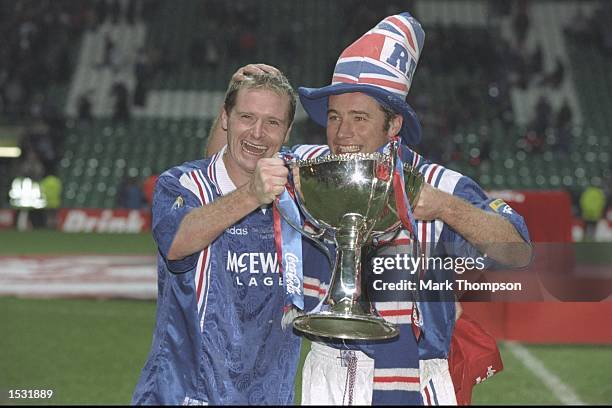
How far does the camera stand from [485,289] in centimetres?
291

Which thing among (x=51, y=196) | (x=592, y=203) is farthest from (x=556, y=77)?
(x=51, y=196)

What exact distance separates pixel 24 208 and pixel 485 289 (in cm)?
2152

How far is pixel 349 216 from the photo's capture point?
2.48 metres

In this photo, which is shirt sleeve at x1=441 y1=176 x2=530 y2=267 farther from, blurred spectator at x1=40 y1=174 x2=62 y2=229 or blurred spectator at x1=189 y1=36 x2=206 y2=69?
blurred spectator at x1=189 y1=36 x2=206 y2=69

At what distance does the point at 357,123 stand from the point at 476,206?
1.45ft

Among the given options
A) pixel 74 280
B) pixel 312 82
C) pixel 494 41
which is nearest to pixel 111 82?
pixel 312 82

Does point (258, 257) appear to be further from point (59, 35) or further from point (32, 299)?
point (59, 35)

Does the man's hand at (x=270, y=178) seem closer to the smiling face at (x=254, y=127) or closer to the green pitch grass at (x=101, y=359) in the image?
the smiling face at (x=254, y=127)

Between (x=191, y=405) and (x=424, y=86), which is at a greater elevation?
(x=424, y=86)

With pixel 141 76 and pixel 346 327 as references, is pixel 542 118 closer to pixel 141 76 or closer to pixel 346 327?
pixel 141 76

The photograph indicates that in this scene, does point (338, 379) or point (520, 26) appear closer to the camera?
point (338, 379)

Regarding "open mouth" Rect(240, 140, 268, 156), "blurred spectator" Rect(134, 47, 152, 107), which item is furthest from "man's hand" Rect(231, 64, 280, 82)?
"blurred spectator" Rect(134, 47, 152, 107)

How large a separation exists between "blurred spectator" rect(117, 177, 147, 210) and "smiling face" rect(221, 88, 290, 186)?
66.7 feet

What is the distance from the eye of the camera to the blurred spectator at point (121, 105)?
2731 cm
